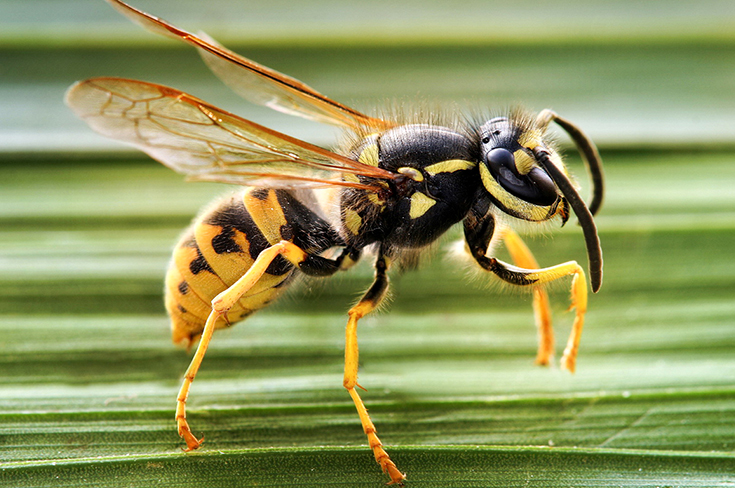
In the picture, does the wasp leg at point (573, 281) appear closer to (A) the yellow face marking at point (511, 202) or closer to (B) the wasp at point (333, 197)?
(B) the wasp at point (333, 197)

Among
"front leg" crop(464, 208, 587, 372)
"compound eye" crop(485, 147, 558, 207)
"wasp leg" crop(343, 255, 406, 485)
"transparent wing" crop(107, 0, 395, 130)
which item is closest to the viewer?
"wasp leg" crop(343, 255, 406, 485)

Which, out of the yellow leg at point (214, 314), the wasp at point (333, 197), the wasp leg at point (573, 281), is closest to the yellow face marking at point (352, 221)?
the wasp at point (333, 197)

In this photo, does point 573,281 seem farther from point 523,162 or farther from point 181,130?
point 181,130

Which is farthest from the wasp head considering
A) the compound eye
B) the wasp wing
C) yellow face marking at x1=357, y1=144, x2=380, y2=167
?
the wasp wing

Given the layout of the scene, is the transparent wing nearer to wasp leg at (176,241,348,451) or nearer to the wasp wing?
the wasp wing

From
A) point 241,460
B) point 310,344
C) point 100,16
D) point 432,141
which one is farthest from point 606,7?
point 241,460

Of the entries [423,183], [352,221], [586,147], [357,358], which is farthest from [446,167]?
[357,358]

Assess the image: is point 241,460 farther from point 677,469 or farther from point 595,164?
point 595,164
